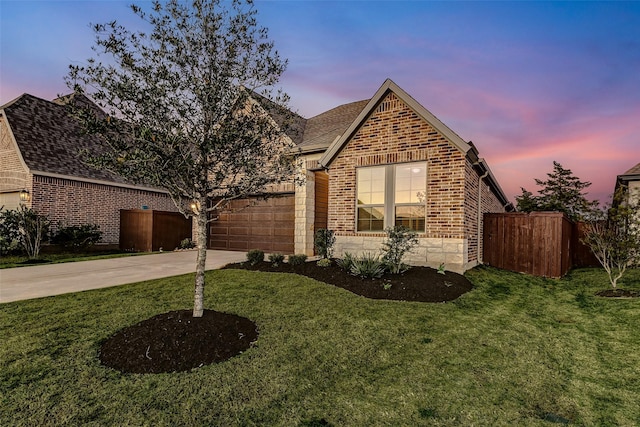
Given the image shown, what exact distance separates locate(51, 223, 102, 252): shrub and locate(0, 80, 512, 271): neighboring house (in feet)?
2.14

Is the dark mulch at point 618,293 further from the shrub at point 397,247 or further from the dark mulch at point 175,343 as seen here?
the dark mulch at point 175,343

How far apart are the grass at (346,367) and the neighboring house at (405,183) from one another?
9.17 ft

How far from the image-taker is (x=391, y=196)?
9.80m

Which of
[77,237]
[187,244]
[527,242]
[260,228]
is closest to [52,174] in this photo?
[77,237]

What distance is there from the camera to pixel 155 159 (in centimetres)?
381

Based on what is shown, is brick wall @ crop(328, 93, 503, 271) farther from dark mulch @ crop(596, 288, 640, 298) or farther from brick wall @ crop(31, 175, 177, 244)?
brick wall @ crop(31, 175, 177, 244)

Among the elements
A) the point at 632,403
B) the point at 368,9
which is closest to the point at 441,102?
the point at 368,9

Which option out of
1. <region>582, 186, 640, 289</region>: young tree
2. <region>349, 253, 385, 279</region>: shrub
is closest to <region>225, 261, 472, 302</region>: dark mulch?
<region>349, 253, 385, 279</region>: shrub

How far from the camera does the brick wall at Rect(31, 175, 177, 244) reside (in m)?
14.2

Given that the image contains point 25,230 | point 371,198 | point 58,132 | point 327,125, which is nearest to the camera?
point 371,198

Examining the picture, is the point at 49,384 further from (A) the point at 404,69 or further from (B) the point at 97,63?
(A) the point at 404,69

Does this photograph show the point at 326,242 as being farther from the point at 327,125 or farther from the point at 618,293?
the point at 618,293

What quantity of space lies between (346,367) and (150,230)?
15.1 m

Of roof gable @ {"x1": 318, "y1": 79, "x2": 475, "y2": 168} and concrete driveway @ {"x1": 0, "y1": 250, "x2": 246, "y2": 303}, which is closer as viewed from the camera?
concrete driveway @ {"x1": 0, "y1": 250, "x2": 246, "y2": 303}
